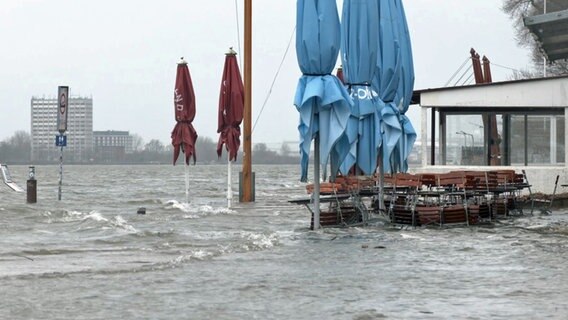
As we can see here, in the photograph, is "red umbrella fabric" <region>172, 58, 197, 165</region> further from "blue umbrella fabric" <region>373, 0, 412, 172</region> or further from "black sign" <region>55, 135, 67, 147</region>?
"blue umbrella fabric" <region>373, 0, 412, 172</region>

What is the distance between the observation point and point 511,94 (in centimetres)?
2661

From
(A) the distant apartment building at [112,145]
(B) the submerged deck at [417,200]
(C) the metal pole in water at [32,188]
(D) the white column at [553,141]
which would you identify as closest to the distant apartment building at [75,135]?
(A) the distant apartment building at [112,145]

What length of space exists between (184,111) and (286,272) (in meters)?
15.5

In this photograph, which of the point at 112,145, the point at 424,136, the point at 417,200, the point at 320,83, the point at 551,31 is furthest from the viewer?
the point at 112,145

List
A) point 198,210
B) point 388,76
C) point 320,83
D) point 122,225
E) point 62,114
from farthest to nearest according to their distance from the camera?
point 62,114
point 198,210
point 122,225
point 388,76
point 320,83

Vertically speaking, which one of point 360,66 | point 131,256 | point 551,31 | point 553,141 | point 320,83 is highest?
point 551,31

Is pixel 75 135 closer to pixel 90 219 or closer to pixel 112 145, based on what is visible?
pixel 112 145

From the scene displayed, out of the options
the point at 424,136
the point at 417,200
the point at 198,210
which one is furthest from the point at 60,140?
the point at 417,200

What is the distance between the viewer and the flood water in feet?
29.5

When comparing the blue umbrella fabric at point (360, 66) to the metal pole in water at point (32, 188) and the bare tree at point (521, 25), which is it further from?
the bare tree at point (521, 25)

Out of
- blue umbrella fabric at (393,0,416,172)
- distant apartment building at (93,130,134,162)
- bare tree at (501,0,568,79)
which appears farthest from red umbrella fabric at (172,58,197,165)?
distant apartment building at (93,130,134,162)

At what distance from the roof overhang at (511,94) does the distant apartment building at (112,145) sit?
144 metres

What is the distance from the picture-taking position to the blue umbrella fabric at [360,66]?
1669 centimetres

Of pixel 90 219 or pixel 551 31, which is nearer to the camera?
pixel 551 31
